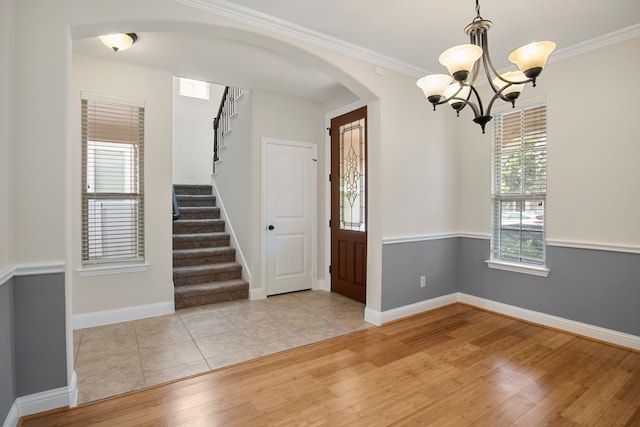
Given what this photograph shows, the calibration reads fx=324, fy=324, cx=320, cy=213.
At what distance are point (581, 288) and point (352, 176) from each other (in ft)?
8.95

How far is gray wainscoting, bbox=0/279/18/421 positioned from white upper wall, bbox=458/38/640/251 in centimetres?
440

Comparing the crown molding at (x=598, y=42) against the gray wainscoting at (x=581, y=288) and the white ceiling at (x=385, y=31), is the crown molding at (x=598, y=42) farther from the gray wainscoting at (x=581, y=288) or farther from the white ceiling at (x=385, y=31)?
Answer: the gray wainscoting at (x=581, y=288)

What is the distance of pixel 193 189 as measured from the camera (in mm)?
6332

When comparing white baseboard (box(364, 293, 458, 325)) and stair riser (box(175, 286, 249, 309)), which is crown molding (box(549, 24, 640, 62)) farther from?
stair riser (box(175, 286, 249, 309))

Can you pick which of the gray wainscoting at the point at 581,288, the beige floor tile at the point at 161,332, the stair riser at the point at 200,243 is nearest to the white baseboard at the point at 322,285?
the stair riser at the point at 200,243

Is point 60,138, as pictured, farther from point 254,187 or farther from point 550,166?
point 550,166

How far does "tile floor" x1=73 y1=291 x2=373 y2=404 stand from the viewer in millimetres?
2451

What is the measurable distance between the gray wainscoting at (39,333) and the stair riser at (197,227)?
293cm

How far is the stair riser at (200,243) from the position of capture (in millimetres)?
4699

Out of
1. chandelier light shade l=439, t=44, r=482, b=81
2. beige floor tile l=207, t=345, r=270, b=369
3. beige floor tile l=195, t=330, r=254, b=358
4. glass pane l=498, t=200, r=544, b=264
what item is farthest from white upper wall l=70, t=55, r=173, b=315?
glass pane l=498, t=200, r=544, b=264

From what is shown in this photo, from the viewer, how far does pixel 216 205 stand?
5934 mm

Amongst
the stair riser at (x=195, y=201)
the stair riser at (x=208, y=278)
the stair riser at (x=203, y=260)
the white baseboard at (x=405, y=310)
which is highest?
the stair riser at (x=195, y=201)

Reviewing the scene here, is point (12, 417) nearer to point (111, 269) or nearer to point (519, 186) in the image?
point (111, 269)

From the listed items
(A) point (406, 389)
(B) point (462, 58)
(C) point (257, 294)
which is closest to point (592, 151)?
(B) point (462, 58)
